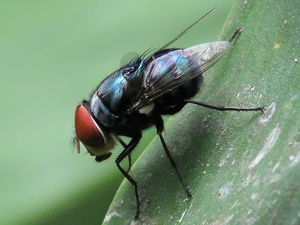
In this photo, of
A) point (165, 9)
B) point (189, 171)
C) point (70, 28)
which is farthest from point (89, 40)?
point (189, 171)

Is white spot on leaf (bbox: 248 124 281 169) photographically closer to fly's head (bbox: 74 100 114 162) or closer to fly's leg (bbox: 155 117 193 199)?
fly's leg (bbox: 155 117 193 199)

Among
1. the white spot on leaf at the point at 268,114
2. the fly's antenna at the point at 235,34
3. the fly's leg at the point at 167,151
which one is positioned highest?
the fly's antenna at the point at 235,34

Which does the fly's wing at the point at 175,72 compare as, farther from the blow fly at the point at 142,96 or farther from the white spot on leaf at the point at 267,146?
the white spot on leaf at the point at 267,146

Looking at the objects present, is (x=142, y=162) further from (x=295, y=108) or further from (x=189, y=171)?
(x=295, y=108)

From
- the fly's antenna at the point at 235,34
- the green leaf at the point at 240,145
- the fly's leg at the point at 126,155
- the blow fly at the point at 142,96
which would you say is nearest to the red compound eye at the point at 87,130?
the blow fly at the point at 142,96

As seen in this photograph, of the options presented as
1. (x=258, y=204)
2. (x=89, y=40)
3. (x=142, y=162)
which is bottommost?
(x=142, y=162)

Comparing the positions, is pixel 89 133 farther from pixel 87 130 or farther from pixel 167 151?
pixel 167 151

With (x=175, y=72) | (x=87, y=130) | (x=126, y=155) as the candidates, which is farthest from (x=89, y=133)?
(x=175, y=72)
